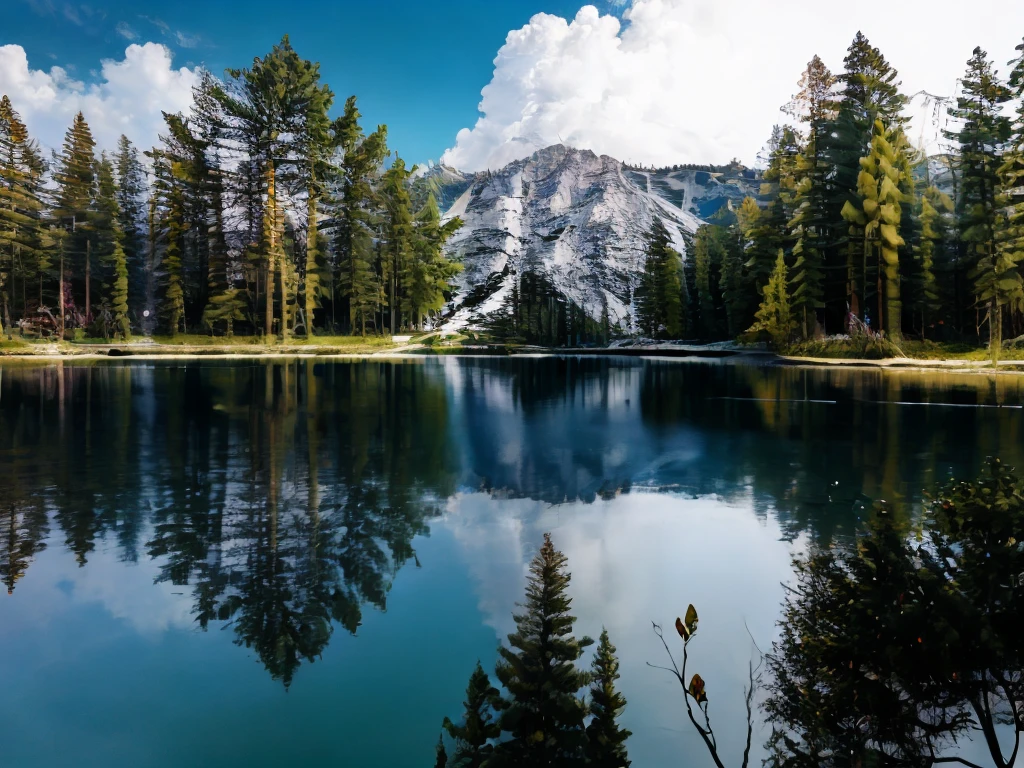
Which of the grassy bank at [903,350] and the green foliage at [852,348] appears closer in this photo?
the grassy bank at [903,350]

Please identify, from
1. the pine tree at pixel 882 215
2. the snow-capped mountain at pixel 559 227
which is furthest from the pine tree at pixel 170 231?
the pine tree at pixel 882 215

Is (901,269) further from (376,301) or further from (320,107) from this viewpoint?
(320,107)

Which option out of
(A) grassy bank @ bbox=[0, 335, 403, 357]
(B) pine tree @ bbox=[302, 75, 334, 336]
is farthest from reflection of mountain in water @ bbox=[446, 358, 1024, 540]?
(B) pine tree @ bbox=[302, 75, 334, 336]

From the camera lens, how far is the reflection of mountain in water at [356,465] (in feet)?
23.4

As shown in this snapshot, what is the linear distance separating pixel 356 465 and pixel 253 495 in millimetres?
2597

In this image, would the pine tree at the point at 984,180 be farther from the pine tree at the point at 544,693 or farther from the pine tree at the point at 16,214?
the pine tree at the point at 16,214

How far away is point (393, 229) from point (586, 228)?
6142cm

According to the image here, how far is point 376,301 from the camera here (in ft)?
223

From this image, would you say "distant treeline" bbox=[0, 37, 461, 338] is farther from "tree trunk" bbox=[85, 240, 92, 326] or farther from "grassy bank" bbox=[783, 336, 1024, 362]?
"grassy bank" bbox=[783, 336, 1024, 362]

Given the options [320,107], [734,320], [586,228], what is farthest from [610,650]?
[586,228]

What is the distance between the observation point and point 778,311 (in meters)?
50.4

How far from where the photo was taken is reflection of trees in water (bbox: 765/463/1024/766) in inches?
137

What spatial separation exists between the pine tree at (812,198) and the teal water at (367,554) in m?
30.3

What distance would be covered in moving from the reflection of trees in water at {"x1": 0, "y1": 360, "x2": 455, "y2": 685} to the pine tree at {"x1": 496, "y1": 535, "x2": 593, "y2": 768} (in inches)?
89.9
